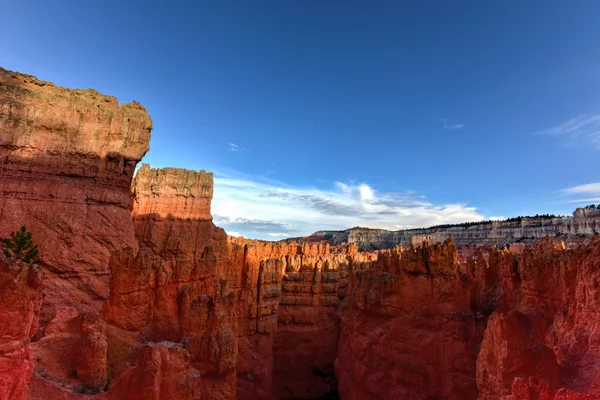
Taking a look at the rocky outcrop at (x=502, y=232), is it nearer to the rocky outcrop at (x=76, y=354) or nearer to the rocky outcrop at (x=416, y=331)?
the rocky outcrop at (x=416, y=331)

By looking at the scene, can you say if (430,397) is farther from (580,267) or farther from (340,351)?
(580,267)

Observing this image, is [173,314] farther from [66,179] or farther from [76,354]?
[66,179]

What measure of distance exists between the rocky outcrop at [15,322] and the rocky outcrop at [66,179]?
1299 centimetres

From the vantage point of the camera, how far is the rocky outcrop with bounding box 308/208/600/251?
71.2 m

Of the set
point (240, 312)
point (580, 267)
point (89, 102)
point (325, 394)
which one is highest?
point (89, 102)

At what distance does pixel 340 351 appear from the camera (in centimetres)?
1961

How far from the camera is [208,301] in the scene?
11.5 m

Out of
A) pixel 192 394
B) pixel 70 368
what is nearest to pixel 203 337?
pixel 192 394

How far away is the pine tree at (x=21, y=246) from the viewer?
1673 cm

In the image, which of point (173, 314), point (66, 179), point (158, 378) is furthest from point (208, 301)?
point (66, 179)

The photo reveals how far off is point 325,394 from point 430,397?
31.5ft

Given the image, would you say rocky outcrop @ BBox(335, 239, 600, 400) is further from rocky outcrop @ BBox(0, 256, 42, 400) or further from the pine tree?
the pine tree

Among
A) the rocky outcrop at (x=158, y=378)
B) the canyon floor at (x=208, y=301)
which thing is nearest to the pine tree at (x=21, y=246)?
the canyon floor at (x=208, y=301)

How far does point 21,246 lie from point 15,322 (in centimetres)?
1433
